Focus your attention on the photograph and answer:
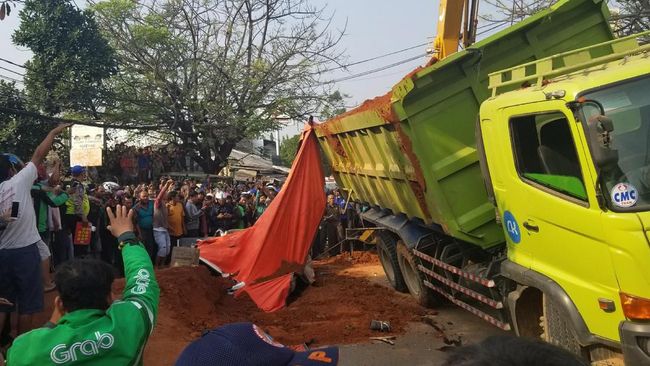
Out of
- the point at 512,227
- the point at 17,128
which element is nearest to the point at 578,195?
the point at 512,227

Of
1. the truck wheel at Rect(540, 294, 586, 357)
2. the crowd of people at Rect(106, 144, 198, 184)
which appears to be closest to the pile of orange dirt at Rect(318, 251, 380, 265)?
the truck wheel at Rect(540, 294, 586, 357)

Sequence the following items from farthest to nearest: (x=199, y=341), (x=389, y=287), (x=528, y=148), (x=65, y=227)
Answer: (x=389, y=287), (x=65, y=227), (x=528, y=148), (x=199, y=341)

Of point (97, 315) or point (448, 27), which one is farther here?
point (448, 27)

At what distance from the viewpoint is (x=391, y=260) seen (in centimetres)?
933

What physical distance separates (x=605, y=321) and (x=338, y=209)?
449 inches

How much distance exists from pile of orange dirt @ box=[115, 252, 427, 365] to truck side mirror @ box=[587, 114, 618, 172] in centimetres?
384

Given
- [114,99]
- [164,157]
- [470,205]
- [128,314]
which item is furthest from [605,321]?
[164,157]

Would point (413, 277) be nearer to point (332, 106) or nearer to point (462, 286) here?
point (462, 286)

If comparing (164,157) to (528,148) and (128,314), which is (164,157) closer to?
(528,148)

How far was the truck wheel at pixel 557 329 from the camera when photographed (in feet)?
14.1

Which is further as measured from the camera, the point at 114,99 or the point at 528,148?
the point at 114,99

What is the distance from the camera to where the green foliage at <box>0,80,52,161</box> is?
57.2 feet

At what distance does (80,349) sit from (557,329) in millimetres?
3616

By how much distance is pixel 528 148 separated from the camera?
481 centimetres
